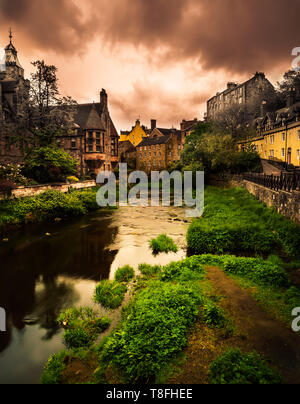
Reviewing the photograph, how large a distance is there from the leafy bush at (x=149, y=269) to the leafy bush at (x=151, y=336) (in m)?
3.19

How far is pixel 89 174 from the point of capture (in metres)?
40.9

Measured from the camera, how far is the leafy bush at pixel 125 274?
9892mm

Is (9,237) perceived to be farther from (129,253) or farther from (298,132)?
(298,132)

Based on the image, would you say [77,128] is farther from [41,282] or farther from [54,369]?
[54,369]

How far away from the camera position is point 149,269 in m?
10.7

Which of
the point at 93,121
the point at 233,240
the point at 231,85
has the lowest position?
the point at 233,240

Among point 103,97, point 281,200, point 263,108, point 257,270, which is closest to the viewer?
point 257,270

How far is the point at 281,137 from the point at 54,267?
34.4 metres

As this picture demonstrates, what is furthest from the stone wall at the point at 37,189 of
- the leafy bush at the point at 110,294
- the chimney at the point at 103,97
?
the chimney at the point at 103,97

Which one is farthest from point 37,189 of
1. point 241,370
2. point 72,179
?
point 241,370

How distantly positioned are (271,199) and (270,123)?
2785 centimetres

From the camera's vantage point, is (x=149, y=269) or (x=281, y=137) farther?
(x=281, y=137)

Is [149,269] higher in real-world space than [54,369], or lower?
higher

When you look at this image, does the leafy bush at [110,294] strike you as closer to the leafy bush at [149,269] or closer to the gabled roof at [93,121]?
the leafy bush at [149,269]
